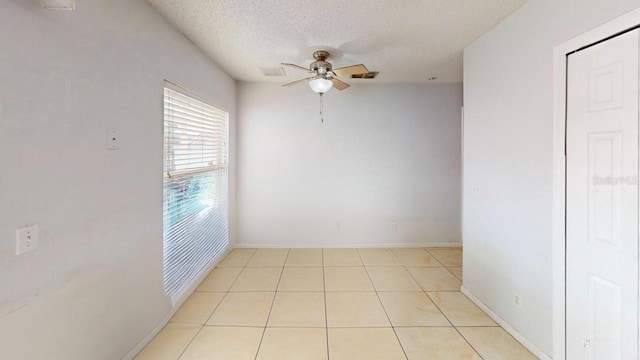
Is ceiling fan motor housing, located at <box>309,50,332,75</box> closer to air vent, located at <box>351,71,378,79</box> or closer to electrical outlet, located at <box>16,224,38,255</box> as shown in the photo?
air vent, located at <box>351,71,378,79</box>

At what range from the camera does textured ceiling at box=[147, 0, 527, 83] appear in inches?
82.4

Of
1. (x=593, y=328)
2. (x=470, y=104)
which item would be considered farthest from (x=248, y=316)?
(x=470, y=104)

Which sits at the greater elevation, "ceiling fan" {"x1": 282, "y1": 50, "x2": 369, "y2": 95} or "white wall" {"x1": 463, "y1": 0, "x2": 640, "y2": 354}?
"ceiling fan" {"x1": 282, "y1": 50, "x2": 369, "y2": 95}

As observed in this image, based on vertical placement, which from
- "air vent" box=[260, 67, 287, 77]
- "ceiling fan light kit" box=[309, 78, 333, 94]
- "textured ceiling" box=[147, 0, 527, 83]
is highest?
"air vent" box=[260, 67, 287, 77]

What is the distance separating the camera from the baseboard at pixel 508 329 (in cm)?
193

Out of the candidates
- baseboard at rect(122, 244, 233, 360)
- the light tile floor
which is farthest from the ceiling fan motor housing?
baseboard at rect(122, 244, 233, 360)

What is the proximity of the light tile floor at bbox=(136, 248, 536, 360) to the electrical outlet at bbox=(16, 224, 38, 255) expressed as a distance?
45.8 inches

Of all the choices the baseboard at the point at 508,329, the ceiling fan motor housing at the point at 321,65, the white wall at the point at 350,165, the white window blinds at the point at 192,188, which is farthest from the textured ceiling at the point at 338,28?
the baseboard at the point at 508,329

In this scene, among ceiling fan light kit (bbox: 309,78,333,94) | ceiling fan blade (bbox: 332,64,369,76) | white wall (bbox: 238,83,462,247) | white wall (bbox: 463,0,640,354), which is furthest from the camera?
white wall (bbox: 238,83,462,247)

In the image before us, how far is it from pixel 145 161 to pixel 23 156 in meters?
0.86

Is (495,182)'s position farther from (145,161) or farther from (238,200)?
(238,200)

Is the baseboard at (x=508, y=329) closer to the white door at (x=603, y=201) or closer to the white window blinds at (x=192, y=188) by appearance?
the white door at (x=603, y=201)

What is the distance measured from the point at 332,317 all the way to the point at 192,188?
1.95 meters

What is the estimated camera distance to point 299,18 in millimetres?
2264
